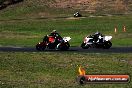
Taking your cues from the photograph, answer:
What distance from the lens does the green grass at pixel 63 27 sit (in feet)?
185

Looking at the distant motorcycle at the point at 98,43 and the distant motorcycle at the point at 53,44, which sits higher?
the distant motorcycle at the point at 53,44

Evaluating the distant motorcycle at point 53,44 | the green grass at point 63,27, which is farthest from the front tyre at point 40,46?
the green grass at point 63,27

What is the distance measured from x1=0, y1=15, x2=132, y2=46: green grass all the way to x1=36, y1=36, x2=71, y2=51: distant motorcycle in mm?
13591

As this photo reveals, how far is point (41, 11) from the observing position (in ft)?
279

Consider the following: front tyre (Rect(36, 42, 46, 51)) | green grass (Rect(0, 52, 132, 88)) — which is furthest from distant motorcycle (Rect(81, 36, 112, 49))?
green grass (Rect(0, 52, 132, 88))

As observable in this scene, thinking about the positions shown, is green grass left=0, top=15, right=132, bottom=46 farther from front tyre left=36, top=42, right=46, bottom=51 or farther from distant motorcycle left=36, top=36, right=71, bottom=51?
front tyre left=36, top=42, right=46, bottom=51

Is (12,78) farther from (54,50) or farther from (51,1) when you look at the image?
(51,1)

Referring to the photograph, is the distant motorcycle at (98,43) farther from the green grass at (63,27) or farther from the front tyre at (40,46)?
the green grass at (63,27)

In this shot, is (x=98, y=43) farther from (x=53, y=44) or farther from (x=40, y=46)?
(x=40, y=46)

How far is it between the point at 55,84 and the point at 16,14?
66547mm

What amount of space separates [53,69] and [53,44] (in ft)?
45.4

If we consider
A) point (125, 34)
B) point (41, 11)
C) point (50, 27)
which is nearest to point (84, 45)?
point (125, 34)

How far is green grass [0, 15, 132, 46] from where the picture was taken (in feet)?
185

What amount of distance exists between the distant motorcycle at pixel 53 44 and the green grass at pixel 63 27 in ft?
44.6
